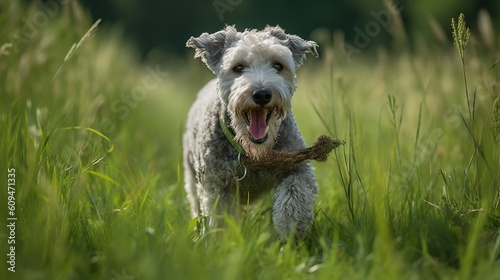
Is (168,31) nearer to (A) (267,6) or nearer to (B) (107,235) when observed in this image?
(A) (267,6)

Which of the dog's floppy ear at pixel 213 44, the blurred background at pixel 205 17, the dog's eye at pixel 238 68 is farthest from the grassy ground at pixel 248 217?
the blurred background at pixel 205 17

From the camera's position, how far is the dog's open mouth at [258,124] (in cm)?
432

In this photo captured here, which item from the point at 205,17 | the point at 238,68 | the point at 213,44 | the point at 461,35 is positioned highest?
the point at 205,17

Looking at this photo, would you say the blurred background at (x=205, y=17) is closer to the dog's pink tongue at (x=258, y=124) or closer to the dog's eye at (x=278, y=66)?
the dog's eye at (x=278, y=66)

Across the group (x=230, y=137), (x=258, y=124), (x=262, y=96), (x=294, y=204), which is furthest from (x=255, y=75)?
(x=294, y=204)

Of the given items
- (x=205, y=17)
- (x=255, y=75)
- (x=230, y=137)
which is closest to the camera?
(x=255, y=75)

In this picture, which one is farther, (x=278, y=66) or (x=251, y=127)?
(x=278, y=66)

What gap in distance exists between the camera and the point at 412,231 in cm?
368

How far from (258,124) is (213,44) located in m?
0.94

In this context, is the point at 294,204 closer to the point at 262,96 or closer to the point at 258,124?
the point at 258,124

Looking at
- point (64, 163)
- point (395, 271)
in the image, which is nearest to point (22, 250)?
point (64, 163)

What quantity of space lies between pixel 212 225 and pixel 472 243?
1803 mm

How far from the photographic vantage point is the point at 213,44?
4879 mm

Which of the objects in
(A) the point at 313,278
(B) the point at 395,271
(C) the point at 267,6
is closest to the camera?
(B) the point at 395,271
